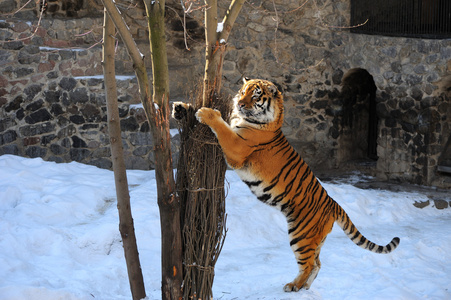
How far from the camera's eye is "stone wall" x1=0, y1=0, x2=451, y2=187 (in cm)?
819

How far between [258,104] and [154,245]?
251cm

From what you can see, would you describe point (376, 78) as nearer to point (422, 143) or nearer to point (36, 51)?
point (422, 143)

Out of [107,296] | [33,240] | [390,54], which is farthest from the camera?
[390,54]

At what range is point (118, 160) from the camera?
14.6 ft

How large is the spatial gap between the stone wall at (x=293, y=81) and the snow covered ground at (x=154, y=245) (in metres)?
0.98

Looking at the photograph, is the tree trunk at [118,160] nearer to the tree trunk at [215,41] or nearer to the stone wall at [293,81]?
the tree trunk at [215,41]

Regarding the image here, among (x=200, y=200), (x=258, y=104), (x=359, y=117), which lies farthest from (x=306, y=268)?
(x=359, y=117)

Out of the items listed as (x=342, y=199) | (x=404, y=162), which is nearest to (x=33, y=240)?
(x=342, y=199)

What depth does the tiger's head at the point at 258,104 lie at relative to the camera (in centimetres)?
398

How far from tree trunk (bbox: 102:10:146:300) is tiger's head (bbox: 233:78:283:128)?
0.98 metres

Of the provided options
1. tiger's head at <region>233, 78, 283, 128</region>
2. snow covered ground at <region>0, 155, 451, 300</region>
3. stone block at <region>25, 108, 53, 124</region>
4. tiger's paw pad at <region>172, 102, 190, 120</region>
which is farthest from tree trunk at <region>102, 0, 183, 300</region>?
stone block at <region>25, 108, 53, 124</region>

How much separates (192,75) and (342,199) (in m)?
3.16

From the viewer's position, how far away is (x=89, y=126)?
27.4 feet

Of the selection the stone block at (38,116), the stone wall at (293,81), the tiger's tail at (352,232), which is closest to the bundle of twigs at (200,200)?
the tiger's tail at (352,232)
